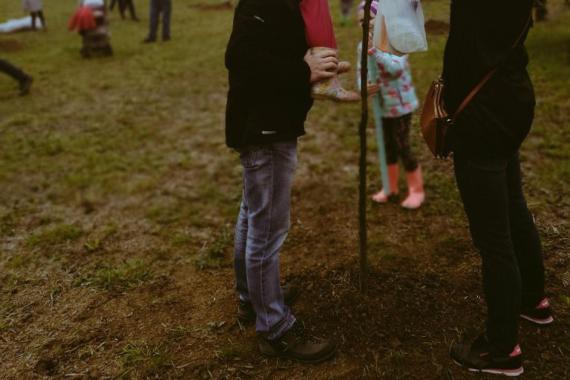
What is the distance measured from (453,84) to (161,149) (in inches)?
164

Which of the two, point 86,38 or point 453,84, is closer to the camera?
point 453,84

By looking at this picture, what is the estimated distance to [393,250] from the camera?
11.3ft

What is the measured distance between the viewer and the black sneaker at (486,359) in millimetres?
2275

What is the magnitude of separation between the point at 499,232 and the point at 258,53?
1216mm

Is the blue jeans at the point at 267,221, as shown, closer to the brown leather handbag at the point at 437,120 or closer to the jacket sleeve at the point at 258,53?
the jacket sleeve at the point at 258,53

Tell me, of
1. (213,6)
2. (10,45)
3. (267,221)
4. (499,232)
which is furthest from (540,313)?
(213,6)

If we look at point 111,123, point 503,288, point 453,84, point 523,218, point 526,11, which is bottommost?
point 111,123

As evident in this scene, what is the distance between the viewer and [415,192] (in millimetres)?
4055

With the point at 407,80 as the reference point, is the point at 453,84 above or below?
above

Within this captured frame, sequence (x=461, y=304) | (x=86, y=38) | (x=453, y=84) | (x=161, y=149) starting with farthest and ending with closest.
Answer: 1. (x=86, y=38)
2. (x=161, y=149)
3. (x=461, y=304)
4. (x=453, y=84)

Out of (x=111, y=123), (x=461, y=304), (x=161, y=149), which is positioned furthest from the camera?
(x=111, y=123)

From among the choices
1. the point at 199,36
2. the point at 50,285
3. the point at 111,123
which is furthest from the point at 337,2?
the point at 50,285

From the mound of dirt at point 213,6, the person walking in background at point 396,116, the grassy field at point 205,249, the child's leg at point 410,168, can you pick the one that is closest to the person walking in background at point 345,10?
the grassy field at point 205,249

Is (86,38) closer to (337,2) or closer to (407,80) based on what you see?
(337,2)
